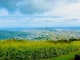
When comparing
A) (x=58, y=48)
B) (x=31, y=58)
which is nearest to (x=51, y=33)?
(x=58, y=48)

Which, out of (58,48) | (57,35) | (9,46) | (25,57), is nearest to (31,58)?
(25,57)

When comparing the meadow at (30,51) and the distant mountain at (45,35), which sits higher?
the distant mountain at (45,35)

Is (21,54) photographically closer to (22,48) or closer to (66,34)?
(22,48)

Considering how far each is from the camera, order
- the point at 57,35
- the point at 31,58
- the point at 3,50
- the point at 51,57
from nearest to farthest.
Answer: the point at 3,50 → the point at 31,58 → the point at 51,57 → the point at 57,35

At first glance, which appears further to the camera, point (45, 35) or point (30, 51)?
point (45, 35)

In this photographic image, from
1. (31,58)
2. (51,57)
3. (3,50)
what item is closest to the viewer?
(3,50)

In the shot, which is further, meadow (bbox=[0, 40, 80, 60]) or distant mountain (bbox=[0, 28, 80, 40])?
distant mountain (bbox=[0, 28, 80, 40])

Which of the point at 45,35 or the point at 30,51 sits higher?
the point at 45,35

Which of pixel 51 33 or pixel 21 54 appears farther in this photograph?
pixel 51 33

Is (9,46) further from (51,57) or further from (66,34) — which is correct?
(66,34)

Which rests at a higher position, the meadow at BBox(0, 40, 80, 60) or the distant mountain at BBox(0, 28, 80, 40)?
the distant mountain at BBox(0, 28, 80, 40)

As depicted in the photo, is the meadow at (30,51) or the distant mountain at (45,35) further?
the distant mountain at (45,35)
